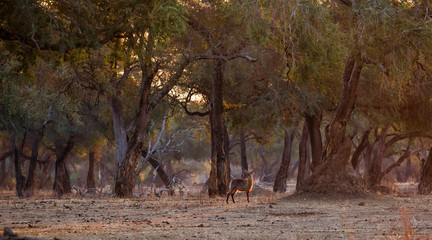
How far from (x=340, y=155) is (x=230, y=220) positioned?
7.91 metres

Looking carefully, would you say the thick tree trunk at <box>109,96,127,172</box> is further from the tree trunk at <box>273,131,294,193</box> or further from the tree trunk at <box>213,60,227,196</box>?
the tree trunk at <box>273,131,294,193</box>

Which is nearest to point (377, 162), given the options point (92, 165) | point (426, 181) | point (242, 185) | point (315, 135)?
point (426, 181)

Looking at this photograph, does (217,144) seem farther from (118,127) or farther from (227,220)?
(227,220)

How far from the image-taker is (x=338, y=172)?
19.0 meters

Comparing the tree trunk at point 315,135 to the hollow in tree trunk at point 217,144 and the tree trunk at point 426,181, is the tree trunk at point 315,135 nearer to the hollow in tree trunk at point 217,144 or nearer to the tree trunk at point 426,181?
the tree trunk at point 426,181

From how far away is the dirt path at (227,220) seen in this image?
916 cm

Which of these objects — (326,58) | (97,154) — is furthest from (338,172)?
(97,154)

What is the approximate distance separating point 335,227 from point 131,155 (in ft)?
37.6

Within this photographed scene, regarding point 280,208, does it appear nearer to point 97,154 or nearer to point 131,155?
point 131,155

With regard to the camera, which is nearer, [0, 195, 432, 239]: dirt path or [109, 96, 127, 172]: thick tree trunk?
[0, 195, 432, 239]: dirt path

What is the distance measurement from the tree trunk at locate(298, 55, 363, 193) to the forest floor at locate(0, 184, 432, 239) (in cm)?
62

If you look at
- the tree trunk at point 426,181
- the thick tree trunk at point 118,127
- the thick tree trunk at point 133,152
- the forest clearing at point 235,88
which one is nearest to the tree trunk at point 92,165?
the forest clearing at point 235,88

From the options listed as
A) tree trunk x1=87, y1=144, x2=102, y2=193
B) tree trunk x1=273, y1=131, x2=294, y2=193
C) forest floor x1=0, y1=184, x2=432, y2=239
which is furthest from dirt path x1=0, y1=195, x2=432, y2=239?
tree trunk x1=87, y1=144, x2=102, y2=193

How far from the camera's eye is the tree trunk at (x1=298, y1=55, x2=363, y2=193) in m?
18.8
